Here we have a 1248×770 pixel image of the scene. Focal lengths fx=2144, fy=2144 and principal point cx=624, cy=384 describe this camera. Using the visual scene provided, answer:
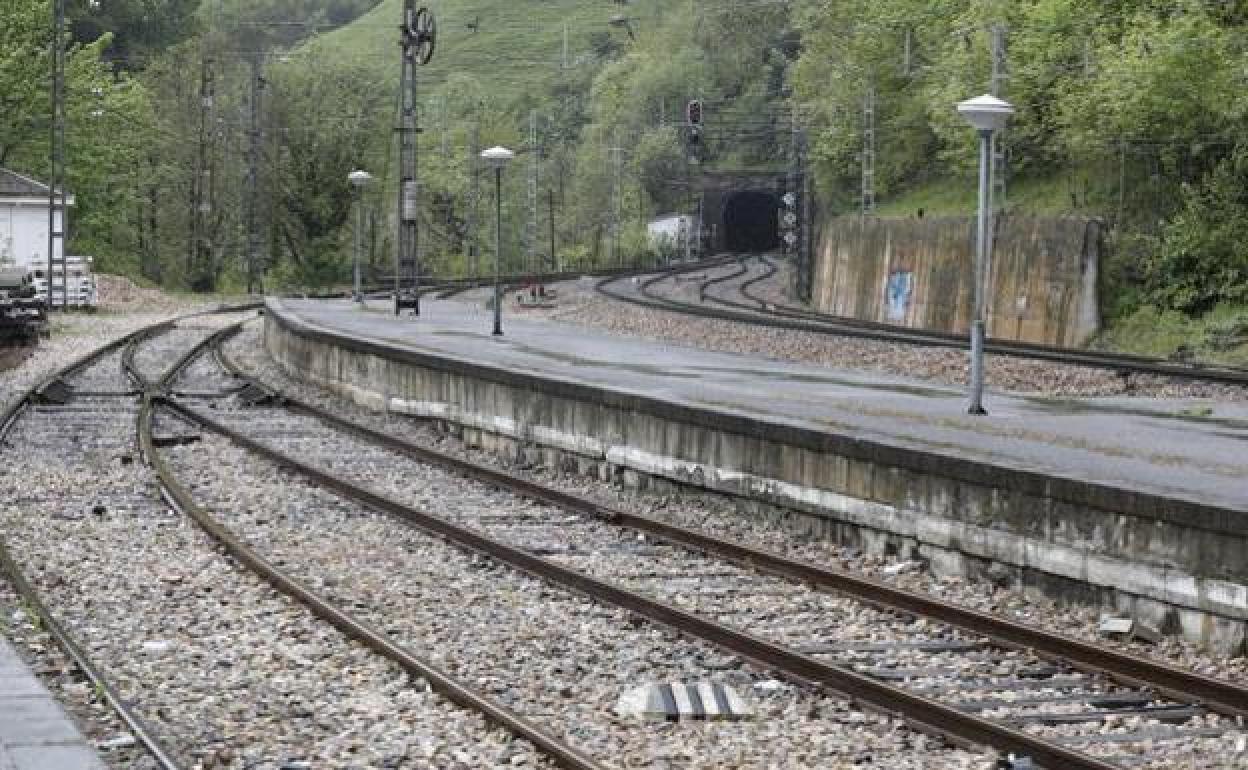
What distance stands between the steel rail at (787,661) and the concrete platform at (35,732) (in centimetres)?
378

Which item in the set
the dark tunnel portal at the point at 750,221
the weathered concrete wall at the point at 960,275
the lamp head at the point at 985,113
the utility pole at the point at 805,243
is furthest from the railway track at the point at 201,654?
the dark tunnel portal at the point at 750,221

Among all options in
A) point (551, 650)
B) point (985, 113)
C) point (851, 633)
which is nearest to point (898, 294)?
point (985, 113)

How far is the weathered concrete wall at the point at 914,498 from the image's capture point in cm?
1248

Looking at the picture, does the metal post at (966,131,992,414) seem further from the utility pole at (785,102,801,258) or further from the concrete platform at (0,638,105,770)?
the utility pole at (785,102,801,258)

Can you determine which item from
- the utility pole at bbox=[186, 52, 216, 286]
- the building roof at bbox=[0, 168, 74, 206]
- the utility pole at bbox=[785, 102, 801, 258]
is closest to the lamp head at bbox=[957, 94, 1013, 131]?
the building roof at bbox=[0, 168, 74, 206]

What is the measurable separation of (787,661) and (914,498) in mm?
4644

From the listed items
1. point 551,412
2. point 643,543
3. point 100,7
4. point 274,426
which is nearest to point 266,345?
point 274,426

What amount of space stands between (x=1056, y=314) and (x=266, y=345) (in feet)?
55.3

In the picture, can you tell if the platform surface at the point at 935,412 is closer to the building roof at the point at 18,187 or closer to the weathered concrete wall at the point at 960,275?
the weathered concrete wall at the point at 960,275

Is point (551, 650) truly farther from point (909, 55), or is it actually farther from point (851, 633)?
point (909, 55)

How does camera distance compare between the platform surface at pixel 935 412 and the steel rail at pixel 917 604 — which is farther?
the platform surface at pixel 935 412

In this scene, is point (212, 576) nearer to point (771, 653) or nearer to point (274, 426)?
point (771, 653)

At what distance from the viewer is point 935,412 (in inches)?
823

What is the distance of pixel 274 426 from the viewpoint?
27.4 metres
